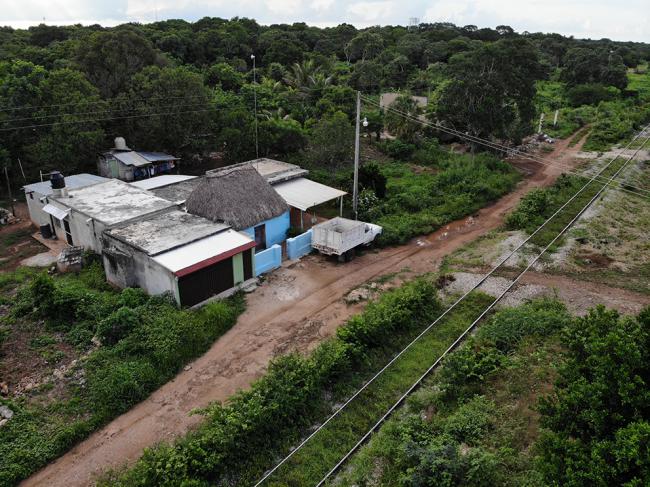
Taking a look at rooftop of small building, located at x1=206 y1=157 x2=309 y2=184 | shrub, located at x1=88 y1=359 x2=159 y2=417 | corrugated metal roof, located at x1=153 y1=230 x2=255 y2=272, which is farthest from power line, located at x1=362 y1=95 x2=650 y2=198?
shrub, located at x1=88 y1=359 x2=159 y2=417

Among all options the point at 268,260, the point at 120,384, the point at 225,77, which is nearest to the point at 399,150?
the point at 268,260

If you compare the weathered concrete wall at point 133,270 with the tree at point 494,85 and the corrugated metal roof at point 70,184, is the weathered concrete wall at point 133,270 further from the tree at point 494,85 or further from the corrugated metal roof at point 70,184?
the tree at point 494,85

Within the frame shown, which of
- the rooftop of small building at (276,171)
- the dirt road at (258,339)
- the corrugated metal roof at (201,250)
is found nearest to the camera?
the dirt road at (258,339)

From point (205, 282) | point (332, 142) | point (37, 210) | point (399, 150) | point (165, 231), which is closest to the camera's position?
point (205, 282)

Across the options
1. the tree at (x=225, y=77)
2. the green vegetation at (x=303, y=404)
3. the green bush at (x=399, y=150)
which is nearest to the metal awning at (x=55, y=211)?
the green vegetation at (x=303, y=404)

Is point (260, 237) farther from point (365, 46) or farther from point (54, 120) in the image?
point (365, 46)

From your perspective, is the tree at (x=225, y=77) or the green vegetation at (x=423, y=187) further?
the tree at (x=225, y=77)

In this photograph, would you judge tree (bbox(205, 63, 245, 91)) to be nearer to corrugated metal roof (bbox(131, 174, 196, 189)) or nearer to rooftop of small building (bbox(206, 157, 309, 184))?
rooftop of small building (bbox(206, 157, 309, 184))
